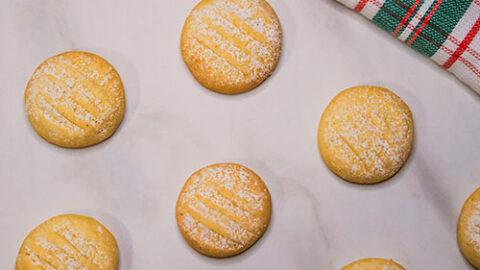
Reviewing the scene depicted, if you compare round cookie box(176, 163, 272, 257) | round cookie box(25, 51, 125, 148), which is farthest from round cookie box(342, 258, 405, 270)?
round cookie box(25, 51, 125, 148)

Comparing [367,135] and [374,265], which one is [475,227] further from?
[367,135]

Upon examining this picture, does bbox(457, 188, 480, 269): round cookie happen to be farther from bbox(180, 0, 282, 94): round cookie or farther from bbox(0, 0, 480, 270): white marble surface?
bbox(180, 0, 282, 94): round cookie

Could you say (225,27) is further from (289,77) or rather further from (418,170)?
(418,170)

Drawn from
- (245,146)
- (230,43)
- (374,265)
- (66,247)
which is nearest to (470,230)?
(374,265)

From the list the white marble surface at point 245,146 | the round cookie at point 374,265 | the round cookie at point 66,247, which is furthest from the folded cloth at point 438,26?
the round cookie at point 66,247

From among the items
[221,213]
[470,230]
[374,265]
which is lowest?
[221,213]

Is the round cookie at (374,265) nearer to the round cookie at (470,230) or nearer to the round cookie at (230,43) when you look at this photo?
the round cookie at (470,230)
